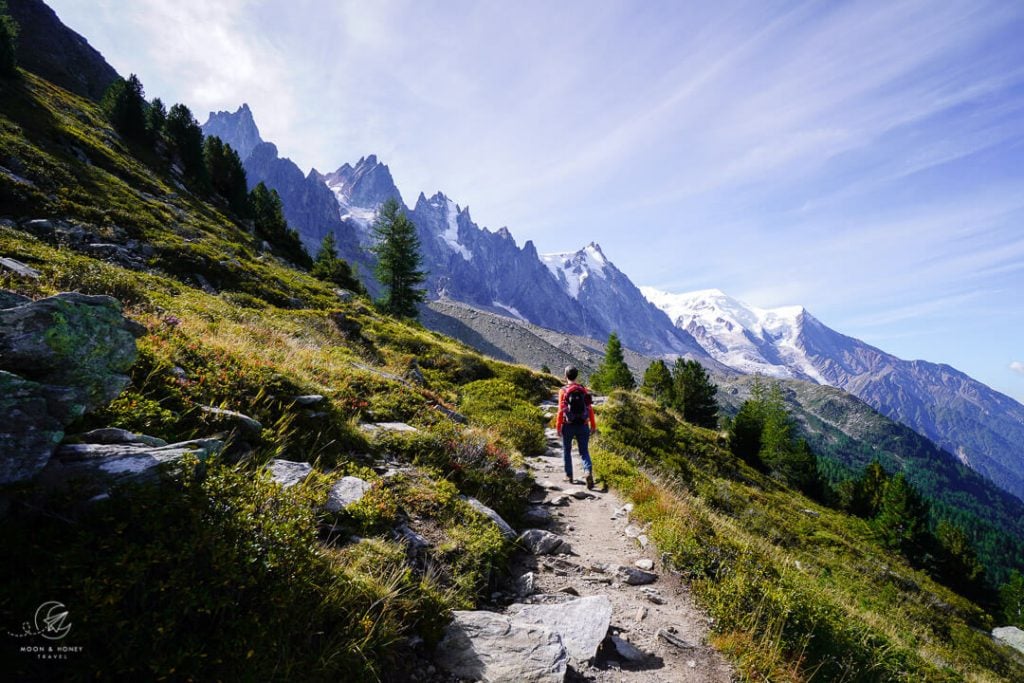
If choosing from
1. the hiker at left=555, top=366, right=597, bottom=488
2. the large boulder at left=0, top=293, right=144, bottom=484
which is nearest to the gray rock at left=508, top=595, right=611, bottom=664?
the large boulder at left=0, top=293, right=144, bottom=484

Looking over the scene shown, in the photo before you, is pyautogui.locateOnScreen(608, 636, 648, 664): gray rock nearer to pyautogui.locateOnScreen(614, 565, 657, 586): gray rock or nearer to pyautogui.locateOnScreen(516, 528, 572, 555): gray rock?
pyautogui.locateOnScreen(614, 565, 657, 586): gray rock

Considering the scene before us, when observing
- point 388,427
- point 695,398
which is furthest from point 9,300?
point 695,398

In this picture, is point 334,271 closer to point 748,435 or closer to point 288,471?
point 288,471

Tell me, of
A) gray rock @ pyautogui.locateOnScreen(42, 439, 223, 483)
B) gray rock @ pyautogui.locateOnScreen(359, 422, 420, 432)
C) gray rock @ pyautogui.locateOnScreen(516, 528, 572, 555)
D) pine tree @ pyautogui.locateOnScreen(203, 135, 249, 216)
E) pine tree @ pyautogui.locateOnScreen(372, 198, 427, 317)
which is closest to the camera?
gray rock @ pyautogui.locateOnScreen(42, 439, 223, 483)

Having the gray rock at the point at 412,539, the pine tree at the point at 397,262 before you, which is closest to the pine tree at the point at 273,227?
the pine tree at the point at 397,262

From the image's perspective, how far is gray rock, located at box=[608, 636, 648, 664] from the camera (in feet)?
16.7

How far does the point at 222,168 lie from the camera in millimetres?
57406

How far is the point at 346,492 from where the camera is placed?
6.12m

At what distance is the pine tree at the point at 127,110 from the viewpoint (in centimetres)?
4452

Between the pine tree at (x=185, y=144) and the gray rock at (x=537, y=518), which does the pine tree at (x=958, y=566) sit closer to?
the gray rock at (x=537, y=518)

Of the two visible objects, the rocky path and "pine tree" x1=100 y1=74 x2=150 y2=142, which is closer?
the rocky path

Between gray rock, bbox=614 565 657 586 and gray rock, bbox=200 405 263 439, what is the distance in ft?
20.8

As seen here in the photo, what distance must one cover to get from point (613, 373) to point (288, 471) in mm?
57597

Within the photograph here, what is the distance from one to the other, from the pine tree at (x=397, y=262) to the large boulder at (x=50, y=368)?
38.2 meters
